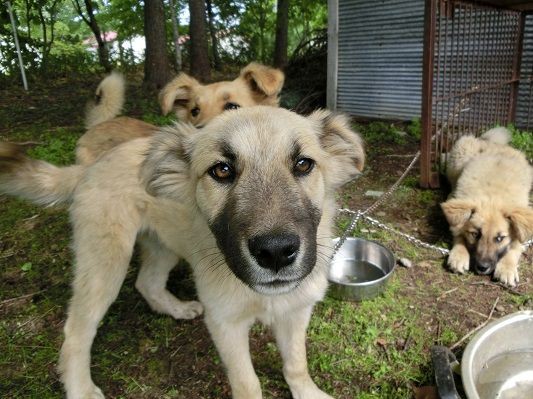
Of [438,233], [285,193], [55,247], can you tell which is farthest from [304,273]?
[55,247]

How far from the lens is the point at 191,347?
308cm

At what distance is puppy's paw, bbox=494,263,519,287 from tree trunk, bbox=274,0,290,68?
971 centimetres

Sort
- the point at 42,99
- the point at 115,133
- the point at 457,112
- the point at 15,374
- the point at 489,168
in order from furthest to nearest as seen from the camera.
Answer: the point at 42,99, the point at 457,112, the point at 489,168, the point at 115,133, the point at 15,374

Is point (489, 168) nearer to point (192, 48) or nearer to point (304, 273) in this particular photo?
point (304, 273)

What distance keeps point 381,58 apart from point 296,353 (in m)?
6.64

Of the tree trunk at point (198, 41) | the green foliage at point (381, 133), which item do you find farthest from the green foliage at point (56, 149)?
the green foliage at point (381, 133)

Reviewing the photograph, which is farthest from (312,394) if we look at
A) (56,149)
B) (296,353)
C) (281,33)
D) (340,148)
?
A: (281,33)

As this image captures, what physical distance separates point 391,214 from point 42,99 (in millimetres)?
7932

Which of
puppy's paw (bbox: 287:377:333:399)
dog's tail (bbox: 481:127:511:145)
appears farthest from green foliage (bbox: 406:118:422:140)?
puppy's paw (bbox: 287:377:333:399)

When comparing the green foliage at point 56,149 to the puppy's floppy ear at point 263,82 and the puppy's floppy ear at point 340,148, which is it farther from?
the puppy's floppy ear at point 340,148

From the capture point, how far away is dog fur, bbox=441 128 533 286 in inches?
143

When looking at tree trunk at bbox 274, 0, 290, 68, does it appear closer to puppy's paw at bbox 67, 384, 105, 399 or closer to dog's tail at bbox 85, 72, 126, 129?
dog's tail at bbox 85, 72, 126, 129

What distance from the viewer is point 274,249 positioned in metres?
1.63

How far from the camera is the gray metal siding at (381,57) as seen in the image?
24.3 ft
